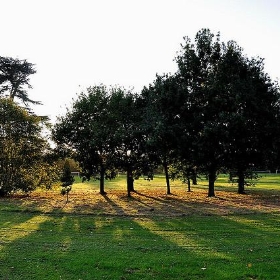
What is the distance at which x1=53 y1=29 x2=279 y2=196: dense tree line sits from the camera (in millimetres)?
23906

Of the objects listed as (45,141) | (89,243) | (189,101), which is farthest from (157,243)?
(45,141)

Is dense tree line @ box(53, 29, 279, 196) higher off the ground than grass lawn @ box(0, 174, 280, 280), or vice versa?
dense tree line @ box(53, 29, 279, 196)

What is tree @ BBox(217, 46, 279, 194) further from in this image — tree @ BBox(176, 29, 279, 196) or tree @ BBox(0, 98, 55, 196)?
tree @ BBox(0, 98, 55, 196)

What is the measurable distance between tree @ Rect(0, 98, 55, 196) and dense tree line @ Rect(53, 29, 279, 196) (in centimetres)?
263

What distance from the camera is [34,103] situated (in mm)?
43188

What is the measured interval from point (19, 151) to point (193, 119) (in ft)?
44.3

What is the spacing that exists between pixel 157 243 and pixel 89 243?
1998 millimetres

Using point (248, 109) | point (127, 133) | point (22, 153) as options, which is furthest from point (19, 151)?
point (248, 109)

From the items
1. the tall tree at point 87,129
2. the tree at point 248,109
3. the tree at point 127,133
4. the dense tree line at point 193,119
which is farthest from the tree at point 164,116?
the tall tree at point 87,129

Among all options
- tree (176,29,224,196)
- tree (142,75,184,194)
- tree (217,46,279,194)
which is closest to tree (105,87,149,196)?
tree (142,75,184,194)

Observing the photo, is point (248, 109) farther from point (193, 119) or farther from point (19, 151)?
point (19, 151)

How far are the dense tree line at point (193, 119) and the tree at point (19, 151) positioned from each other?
2632 millimetres

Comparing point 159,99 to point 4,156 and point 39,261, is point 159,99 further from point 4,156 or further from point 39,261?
point 39,261

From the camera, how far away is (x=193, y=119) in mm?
24703
